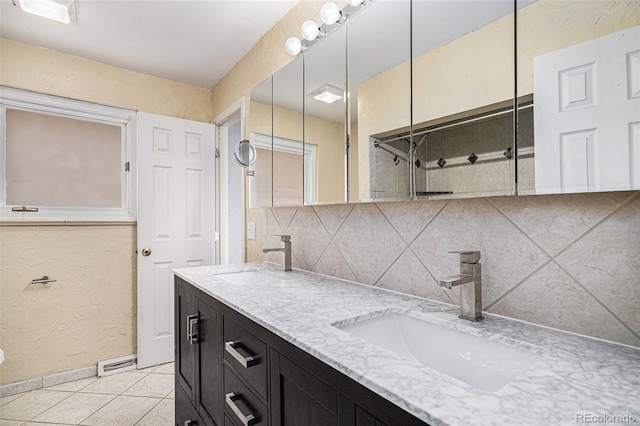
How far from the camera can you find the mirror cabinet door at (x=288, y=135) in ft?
5.25

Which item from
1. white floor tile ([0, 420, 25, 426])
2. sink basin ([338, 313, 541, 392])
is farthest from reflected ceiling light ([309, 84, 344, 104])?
white floor tile ([0, 420, 25, 426])

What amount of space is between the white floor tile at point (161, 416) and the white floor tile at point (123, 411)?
4 centimetres

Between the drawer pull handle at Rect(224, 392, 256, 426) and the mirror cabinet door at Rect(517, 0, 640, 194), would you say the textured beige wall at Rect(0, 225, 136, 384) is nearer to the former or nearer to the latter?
the drawer pull handle at Rect(224, 392, 256, 426)

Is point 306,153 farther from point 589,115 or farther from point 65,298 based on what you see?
point 65,298

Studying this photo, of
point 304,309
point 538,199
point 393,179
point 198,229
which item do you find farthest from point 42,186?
point 538,199

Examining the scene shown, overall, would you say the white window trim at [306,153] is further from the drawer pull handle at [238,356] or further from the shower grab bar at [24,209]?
the shower grab bar at [24,209]

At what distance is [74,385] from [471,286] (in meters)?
2.82

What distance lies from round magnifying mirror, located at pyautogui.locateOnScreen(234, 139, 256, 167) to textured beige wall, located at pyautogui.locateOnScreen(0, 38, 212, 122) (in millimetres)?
1194

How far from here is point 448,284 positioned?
0.85 m

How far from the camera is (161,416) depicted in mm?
1980

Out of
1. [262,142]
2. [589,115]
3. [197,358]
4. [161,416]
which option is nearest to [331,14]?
[262,142]

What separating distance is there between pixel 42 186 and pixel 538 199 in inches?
118

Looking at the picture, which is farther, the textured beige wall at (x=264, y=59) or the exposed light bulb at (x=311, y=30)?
the textured beige wall at (x=264, y=59)

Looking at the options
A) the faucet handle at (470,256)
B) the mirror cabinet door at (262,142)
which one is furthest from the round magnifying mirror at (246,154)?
the faucet handle at (470,256)
